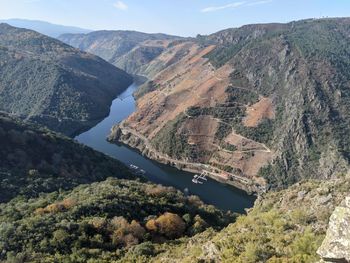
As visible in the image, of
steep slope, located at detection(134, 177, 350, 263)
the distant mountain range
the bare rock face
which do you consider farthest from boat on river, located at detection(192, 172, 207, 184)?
the bare rock face

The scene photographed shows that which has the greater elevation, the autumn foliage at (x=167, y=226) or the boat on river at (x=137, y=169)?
the autumn foliage at (x=167, y=226)

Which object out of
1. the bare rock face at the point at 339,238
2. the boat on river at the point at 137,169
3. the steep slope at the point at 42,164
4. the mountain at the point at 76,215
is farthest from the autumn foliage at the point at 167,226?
the boat on river at the point at 137,169

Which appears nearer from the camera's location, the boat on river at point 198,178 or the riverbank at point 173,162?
the riverbank at point 173,162

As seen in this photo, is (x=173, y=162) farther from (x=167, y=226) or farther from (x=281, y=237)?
(x=281, y=237)

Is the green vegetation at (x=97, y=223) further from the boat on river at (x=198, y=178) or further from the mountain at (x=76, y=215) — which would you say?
the boat on river at (x=198, y=178)

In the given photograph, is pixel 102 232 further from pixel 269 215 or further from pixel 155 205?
pixel 269 215

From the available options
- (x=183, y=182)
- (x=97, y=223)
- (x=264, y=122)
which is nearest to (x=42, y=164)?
(x=97, y=223)

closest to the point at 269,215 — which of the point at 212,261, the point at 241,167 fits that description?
the point at 212,261

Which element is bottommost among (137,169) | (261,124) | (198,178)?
(137,169)
